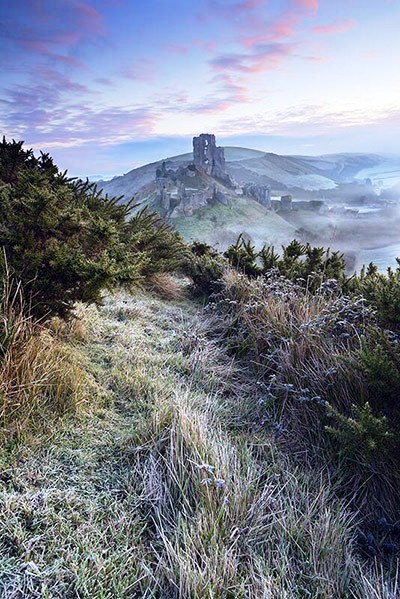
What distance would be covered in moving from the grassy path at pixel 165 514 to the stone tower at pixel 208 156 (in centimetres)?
10633

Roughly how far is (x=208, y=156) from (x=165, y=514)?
113 metres

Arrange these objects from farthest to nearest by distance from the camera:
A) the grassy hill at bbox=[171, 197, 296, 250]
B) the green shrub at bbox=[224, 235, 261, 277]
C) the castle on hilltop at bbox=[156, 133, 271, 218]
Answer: the castle on hilltop at bbox=[156, 133, 271, 218] < the grassy hill at bbox=[171, 197, 296, 250] < the green shrub at bbox=[224, 235, 261, 277]

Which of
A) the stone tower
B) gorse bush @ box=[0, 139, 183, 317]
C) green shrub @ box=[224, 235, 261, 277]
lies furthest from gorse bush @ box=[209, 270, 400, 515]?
the stone tower

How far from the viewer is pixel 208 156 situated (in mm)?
106000

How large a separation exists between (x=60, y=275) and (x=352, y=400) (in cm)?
208

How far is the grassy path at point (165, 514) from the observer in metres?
1.31

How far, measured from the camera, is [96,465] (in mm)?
1856

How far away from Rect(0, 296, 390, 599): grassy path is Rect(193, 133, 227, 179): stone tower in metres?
106

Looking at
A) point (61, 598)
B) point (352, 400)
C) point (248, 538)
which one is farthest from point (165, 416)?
point (352, 400)

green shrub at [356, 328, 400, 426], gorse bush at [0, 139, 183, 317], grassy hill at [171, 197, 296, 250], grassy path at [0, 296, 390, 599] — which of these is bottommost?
grassy path at [0, 296, 390, 599]

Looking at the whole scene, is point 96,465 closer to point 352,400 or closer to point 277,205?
point 352,400

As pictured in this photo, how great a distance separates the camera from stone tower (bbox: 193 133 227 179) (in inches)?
4053

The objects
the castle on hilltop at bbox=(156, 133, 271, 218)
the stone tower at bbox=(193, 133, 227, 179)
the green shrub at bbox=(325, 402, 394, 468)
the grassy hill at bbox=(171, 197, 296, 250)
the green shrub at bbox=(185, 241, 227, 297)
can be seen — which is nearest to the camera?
the green shrub at bbox=(325, 402, 394, 468)

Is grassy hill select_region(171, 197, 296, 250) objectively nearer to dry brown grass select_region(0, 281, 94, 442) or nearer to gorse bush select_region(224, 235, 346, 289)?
gorse bush select_region(224, 235, 346, 289)
